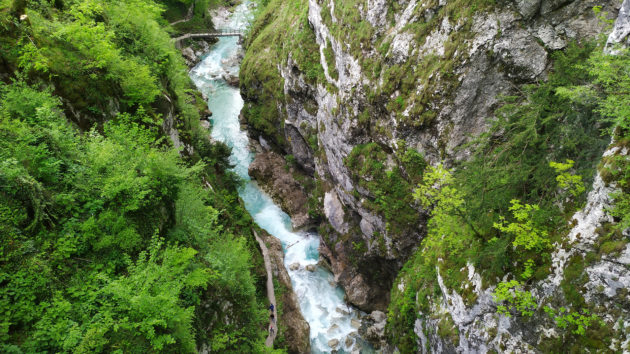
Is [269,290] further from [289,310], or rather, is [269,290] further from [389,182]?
[389,182]

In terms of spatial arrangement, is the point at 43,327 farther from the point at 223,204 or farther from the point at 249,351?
the point at 223,204

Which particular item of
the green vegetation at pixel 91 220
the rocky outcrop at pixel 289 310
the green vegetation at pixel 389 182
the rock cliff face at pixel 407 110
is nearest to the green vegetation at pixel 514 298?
the rock cliff face at pixel 407 110

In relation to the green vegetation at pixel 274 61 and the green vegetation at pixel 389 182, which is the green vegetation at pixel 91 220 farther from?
the green vegetation at pixel 274 61

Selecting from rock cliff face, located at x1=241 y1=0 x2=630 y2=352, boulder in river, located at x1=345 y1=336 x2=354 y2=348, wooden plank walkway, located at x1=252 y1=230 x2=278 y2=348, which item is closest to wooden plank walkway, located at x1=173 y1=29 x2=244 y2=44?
rock cliff face, located at x1=241 y1=0 x2=630 y2=352

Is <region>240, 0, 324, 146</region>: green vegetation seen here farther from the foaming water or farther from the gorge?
the gorge

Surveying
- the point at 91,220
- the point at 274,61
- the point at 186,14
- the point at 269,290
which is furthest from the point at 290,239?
the point at 186,14

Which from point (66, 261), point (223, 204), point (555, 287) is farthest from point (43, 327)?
point (223, 204)
